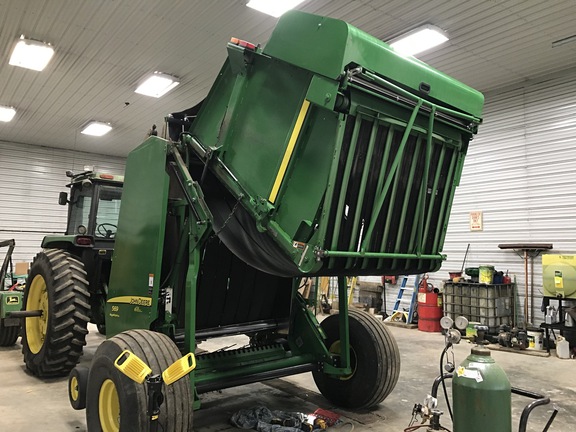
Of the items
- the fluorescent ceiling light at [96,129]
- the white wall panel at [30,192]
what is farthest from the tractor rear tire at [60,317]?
the white wall panel at [30,192]

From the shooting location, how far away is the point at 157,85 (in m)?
9.32

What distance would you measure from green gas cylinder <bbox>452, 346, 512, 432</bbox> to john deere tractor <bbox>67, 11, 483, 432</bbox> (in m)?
0.88

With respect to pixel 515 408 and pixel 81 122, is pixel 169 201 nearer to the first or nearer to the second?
pixel 515 408

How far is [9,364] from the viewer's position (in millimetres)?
5664

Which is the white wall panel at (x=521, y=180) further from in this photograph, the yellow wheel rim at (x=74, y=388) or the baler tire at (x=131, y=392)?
the yellow wheel rim at (x=74, y=388)

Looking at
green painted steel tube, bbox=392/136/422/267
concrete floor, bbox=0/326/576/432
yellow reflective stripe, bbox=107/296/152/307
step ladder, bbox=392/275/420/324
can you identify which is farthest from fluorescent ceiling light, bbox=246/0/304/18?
step ladder, bbox=392/275/420/324

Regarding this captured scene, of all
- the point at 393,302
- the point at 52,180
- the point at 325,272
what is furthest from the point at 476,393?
the point at 52,180

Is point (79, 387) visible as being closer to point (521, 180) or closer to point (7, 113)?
point (521, 180)

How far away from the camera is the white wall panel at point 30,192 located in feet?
43.9

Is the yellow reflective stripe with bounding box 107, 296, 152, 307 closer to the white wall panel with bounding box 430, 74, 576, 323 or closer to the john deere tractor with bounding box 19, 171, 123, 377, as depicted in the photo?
the john deere tractor with bounding box 19, 171, 123, 377

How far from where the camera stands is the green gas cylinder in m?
2.49

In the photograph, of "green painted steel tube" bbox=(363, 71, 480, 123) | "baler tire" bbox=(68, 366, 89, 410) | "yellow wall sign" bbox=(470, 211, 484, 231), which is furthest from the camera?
"yellow wall sign" bbox=(470, 211, 484, 231)

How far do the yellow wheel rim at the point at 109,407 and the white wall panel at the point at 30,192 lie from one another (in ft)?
39.2

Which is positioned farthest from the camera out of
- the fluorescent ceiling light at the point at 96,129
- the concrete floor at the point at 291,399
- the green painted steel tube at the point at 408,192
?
the fluorescent ceiling light at the point at 96,129
